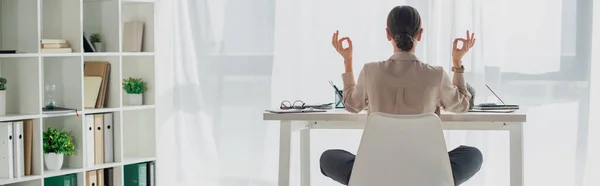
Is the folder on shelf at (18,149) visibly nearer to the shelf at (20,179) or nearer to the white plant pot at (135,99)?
the shelf at (20,179)

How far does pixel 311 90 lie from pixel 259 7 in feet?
1.85

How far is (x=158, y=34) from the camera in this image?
4.90 meters

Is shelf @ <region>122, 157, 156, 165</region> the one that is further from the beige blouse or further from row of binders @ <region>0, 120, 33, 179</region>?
the beige blouse

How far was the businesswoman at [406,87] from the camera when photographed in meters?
3.16

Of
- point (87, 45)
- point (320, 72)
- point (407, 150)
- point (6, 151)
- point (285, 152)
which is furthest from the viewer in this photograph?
point (320, 72)

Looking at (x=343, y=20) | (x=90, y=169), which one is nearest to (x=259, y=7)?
(x=343, y=20)

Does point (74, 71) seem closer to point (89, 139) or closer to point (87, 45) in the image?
point (87, 45)

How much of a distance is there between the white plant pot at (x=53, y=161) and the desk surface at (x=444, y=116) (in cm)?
127

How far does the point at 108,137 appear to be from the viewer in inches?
178

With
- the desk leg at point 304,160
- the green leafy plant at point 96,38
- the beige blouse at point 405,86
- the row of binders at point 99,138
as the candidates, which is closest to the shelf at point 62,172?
the row of binders at point 99,138

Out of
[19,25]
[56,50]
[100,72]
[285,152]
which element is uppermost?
[19,25]

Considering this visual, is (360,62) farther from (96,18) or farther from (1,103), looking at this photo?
(1,103)

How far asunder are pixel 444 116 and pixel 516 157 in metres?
0.34

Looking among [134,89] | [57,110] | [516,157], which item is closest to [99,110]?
[57,110]
